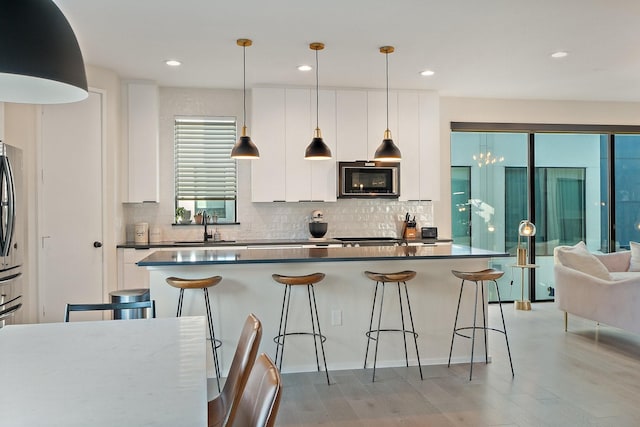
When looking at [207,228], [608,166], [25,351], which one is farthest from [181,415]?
[608,166]

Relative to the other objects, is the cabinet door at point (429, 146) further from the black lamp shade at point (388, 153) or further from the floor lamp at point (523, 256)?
the black lamp shade at point (388, 153)

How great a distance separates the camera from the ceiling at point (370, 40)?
386 centimetres

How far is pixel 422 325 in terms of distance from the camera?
14.3 feet

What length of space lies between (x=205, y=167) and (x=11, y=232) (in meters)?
2.49

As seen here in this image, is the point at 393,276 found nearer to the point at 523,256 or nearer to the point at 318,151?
the point at 318,151

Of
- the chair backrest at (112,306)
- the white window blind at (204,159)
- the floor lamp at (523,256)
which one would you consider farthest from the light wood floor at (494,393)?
the white window blind at (204,159)

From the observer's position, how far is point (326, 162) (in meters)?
6.32

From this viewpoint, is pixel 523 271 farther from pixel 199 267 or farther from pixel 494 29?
pixel 199 267

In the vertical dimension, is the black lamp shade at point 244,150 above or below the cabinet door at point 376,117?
below

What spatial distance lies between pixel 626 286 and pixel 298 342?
2.98 meters

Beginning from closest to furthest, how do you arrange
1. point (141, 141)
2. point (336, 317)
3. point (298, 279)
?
point (298, 279) < point (336, 317) < point (141, 141)

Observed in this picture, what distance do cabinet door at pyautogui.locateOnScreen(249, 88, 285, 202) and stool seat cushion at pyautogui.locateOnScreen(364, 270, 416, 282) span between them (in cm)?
243

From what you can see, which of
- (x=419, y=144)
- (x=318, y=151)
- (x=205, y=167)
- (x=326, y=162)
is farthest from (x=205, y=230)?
(x=419, y=144)

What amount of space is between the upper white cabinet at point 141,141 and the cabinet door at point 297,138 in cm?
150
